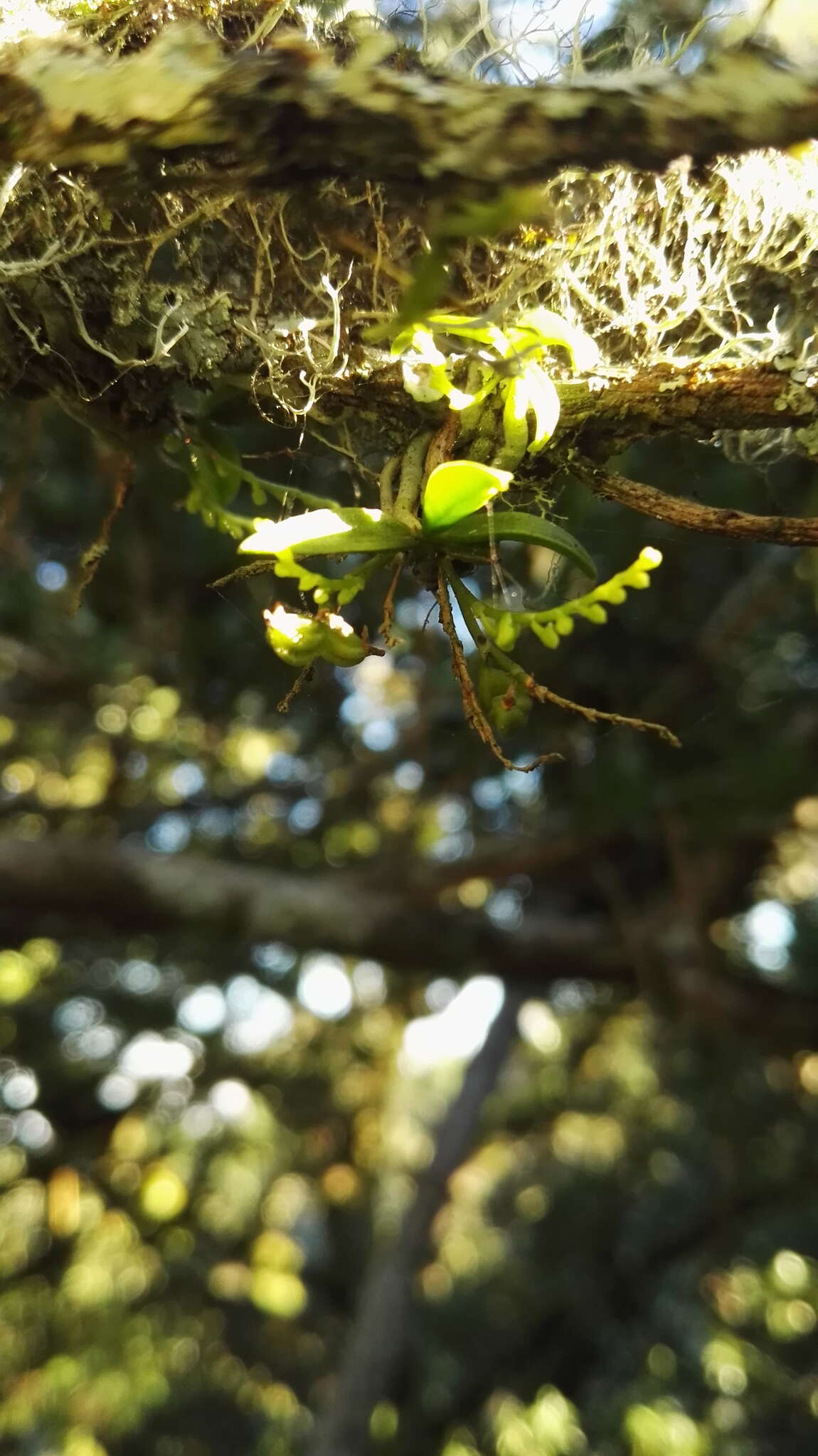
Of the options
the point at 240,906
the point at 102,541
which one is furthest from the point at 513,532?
the point at 240,906

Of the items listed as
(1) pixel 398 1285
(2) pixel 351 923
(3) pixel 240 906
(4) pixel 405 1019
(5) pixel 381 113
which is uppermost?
(5) pixel 381 113

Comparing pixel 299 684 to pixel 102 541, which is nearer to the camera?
pixel 299 684

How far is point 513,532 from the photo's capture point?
51 cm

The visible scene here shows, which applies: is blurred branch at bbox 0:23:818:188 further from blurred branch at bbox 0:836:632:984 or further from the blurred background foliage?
blurred branch at bbox 0:836:632:984

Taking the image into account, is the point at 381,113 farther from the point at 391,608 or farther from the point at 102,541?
the point at 102,541

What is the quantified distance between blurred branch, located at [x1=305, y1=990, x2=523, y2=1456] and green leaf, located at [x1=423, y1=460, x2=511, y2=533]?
9.70 feet

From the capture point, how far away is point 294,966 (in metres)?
2.75

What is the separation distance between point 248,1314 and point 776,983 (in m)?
2.83

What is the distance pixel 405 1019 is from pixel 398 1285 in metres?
0.81

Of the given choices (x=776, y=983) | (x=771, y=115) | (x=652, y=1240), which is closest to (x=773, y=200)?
(x=771, y=115)

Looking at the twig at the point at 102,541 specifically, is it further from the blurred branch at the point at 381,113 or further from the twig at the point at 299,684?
the blurred branch at the point at 381,113

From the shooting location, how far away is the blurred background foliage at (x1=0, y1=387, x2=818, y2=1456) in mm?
1953

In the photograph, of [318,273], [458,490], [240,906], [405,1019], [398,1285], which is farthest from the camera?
[405,1019]

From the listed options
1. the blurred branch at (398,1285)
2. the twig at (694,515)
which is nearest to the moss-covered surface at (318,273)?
the twig at (694,515)
